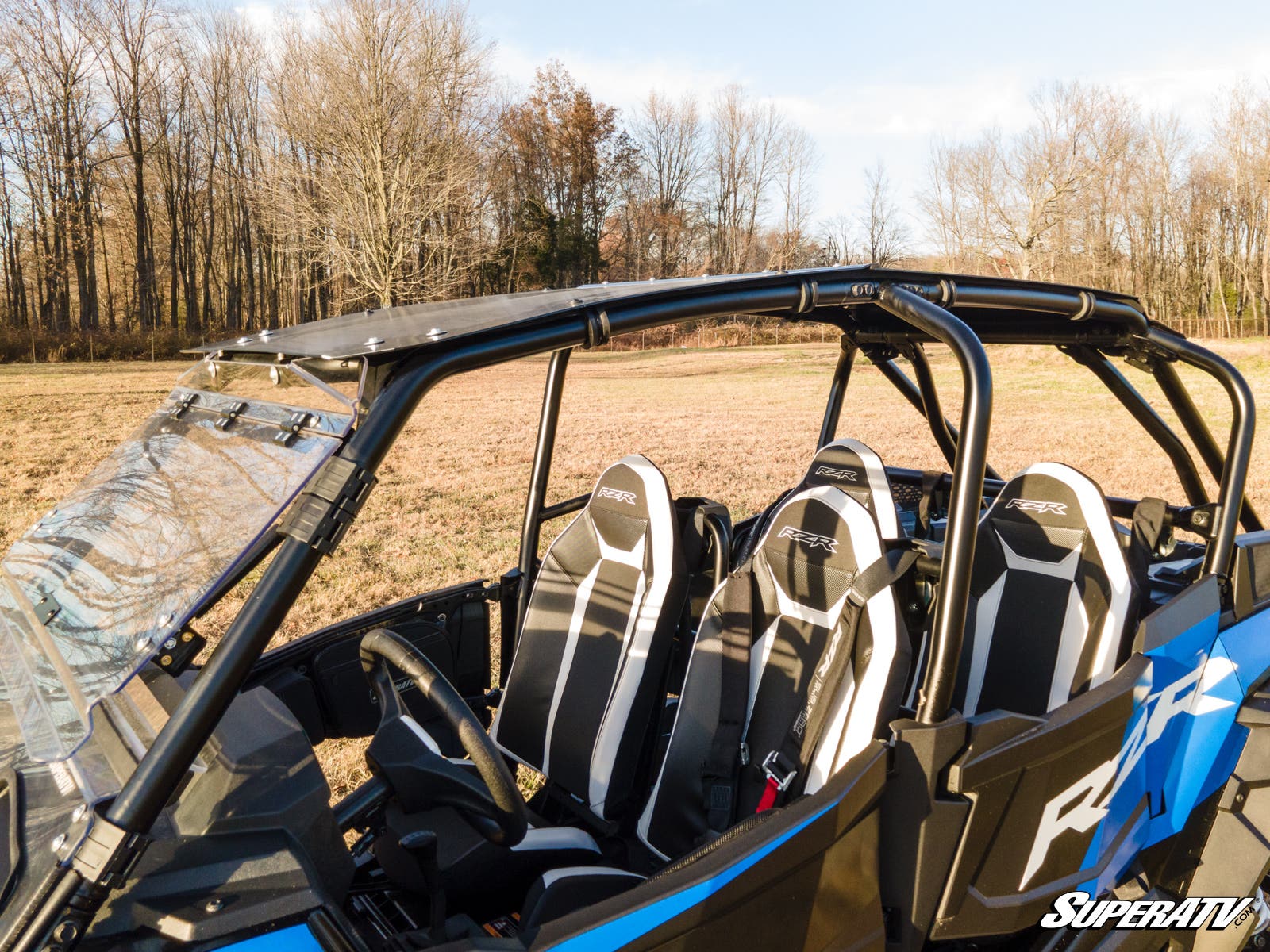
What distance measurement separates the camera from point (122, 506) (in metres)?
1.51

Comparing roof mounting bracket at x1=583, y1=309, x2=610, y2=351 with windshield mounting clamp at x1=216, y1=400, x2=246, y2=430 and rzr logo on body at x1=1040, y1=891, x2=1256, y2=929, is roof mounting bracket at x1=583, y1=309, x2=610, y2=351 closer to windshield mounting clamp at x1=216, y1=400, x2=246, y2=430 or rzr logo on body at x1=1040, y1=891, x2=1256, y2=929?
windshield mounting clamp at x1=216, y1=400, x2=246, y2=430

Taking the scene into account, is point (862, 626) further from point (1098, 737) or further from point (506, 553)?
point (506, 553)

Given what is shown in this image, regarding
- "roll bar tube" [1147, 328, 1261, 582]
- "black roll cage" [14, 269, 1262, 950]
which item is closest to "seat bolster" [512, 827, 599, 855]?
"black roll cage" [14, 269, 1262, 950]

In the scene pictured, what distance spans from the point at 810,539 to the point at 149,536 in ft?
4.45

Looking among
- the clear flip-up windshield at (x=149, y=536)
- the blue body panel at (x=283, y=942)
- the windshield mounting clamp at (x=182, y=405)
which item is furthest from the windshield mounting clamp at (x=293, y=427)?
the blue body panel at (x=283, y=942)

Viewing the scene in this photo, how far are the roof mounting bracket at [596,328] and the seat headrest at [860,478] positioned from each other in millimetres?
910

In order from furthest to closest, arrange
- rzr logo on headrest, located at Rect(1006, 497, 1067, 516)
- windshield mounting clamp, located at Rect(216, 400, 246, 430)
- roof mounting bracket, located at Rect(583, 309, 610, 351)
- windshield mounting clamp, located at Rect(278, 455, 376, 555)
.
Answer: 1. rzr logo on headrest, located at Rect(1006, 497, 1067, 516)
2. windshield mounting clamp, located at Rect(216, 400, 246, 430)
3. roof mounting bracket, located at Rect(583, 309, 610, 351)
4. windshield mounting clamp, located at Rect(278, 455, 376, 555)

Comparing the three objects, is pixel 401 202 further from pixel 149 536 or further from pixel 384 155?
pixel 149 536

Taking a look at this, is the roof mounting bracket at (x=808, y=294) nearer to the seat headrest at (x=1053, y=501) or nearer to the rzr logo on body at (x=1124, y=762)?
the seat headrest at (x=1053, y=501)

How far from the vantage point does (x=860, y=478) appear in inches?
84.5

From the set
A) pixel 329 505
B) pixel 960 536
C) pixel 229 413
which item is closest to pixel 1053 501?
pixel 960 536

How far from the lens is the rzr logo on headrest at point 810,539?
1.99 metres

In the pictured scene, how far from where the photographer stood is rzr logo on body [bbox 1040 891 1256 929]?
186 centimetres

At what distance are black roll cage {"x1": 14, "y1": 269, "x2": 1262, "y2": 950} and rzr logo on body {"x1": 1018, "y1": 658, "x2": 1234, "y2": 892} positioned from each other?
0.25 meters
